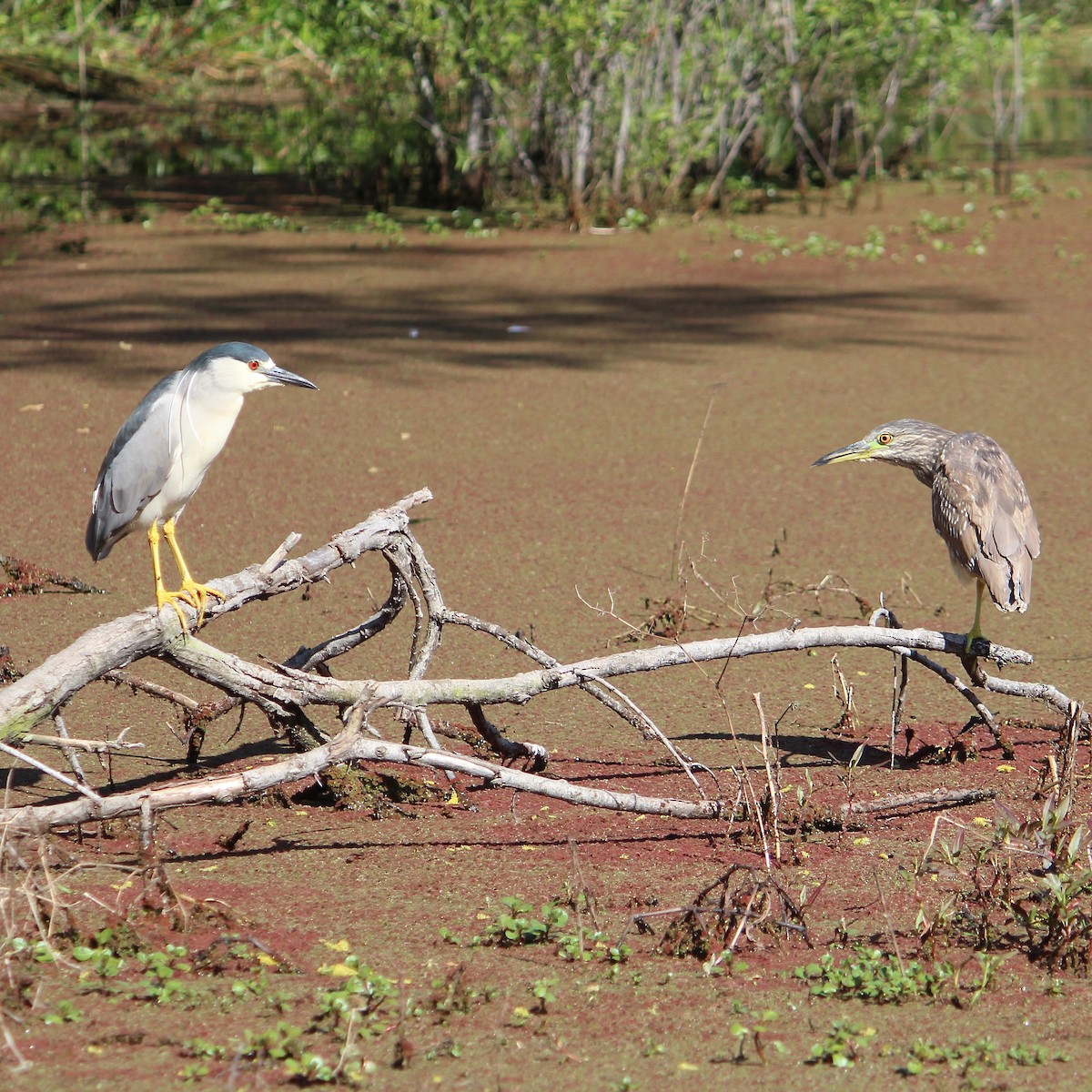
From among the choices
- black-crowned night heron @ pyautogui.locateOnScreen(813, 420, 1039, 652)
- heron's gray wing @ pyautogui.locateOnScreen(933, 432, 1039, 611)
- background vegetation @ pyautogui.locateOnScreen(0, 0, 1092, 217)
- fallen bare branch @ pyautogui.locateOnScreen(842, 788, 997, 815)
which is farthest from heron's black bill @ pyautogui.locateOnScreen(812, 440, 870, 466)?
background vegetation @ pyautogui.locateOnScreen(0, 0, 1092, 217)

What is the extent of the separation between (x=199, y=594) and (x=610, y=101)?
828 cm

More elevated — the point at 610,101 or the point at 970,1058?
the point at 610,101

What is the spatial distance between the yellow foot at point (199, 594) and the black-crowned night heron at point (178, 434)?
0.28 meters

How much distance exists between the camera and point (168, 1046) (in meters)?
2.40

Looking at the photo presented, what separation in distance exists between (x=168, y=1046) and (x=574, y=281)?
315 inches

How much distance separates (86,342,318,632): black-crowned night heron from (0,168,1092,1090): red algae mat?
632 millimetres

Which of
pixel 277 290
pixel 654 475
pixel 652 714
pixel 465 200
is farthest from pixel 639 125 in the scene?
pixel 652 714

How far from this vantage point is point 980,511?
3973 millimetres

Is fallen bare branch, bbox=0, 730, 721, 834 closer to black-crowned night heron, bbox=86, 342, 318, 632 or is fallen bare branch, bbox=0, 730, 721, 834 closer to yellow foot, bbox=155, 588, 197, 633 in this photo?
yellow foot, bbox=155, 588, 197, 633

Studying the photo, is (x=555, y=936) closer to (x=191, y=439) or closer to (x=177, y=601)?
(x=177, y=601)

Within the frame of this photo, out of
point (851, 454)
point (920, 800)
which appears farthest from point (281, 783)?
point (851, 454)

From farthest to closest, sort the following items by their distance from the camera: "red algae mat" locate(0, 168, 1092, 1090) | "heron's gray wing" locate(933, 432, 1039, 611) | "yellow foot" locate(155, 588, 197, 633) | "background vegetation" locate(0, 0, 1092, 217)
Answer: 1. "background vegetation" locate(0, 0, 1092, 217)
2. "heron's gray wing" locate(933, 432, 1039, 611)
3. "yellow foot" locate(155, 588, 197, 633)
4. "red algae mat" locate(0, 168, 1092, 1090)

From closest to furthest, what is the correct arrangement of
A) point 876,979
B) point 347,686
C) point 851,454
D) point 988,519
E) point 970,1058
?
1. point 970,1058
2. point 876,979
3. point 347,686
4. point 988,519
5. point 851,454

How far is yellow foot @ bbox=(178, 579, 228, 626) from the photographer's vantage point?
339cm
